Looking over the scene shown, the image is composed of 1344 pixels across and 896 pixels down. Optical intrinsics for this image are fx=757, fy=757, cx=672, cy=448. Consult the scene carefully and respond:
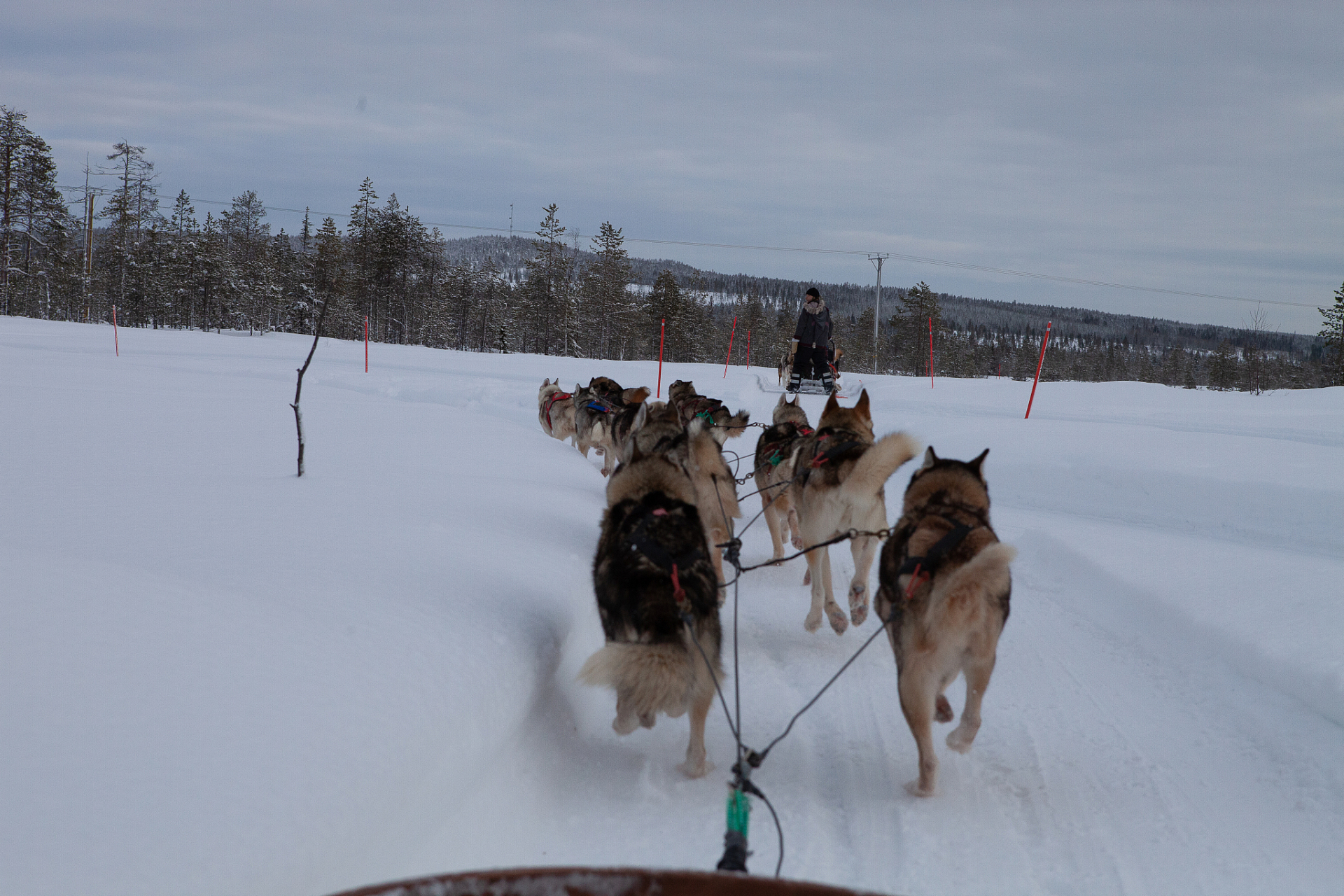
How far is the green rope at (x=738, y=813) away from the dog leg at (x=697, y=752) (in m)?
1.01

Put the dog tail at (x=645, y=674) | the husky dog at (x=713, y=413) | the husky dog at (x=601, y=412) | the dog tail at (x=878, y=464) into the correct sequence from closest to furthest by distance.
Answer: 1. the dog tail at (x=645, y=674)
2. the dog tail at (x=878, y=464)
3. the husky dog at (x=713, y=413)
4. the husky dog at (x=601, y=412)

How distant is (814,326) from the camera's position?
15.1 meters

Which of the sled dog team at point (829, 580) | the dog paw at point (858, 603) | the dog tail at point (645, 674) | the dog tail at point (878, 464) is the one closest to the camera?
the dog tail at point (645, 674)

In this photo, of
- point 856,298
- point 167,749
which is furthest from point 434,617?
point 856,298

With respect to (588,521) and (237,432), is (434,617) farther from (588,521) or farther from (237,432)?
(237,432)

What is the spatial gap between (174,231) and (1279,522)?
67.5 m

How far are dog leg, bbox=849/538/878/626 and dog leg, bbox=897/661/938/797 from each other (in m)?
1.48

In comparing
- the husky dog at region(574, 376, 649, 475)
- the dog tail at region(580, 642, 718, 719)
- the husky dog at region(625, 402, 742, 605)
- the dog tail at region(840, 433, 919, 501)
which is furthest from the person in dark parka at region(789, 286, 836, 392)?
the dog tail at region(580, 642, 718, 719)

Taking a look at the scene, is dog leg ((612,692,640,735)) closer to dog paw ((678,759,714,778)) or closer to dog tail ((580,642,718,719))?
dog tail ((580,642,718,719))

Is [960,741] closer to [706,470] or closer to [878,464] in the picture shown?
[878,464]

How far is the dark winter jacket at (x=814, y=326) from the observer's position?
588 inches

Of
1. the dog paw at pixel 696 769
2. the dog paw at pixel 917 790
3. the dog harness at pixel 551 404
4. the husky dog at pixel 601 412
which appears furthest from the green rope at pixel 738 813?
the dog harness at pixel 551 404

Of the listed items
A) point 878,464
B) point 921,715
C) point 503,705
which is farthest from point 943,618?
point 503,705

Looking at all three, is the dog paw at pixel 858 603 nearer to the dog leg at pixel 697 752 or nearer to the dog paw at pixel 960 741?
the dog paw at pixel 960 741
